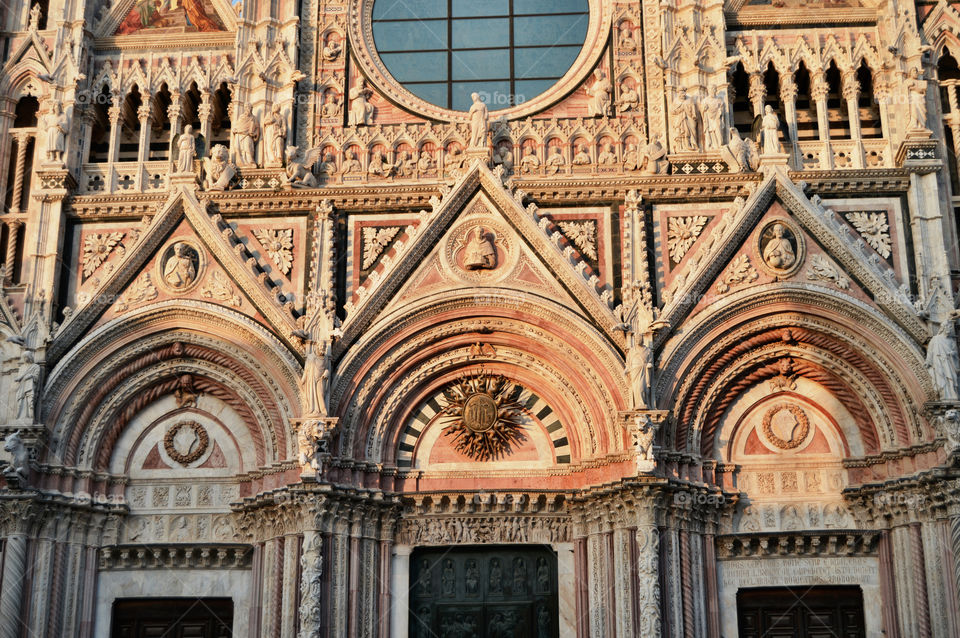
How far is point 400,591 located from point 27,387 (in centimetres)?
671

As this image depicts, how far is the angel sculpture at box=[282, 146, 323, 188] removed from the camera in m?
20.7

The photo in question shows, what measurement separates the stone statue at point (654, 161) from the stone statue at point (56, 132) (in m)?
9.88

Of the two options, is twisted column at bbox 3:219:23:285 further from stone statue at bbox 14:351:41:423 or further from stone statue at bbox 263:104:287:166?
stone statue at bbox 263:104:287:166

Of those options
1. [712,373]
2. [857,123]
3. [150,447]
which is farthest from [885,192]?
[150,447]

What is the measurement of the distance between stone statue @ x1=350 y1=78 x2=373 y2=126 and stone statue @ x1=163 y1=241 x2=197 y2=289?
12.3 feet

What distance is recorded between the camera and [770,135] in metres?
20.6

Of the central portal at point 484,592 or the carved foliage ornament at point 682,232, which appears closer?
the central portal at point 484,592

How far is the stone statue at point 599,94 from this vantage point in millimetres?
21469

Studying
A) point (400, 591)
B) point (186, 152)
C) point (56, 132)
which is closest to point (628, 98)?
point (186, 152)

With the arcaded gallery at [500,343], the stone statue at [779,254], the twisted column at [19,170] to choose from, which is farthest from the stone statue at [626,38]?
the twisted column at [19,170]

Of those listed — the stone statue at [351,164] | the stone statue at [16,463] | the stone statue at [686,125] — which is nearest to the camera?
the stone statue at [16,463]

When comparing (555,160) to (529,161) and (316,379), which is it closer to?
(529,161)

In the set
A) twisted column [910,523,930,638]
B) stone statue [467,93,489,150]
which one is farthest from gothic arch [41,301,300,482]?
twisted column [910,523,930,638]

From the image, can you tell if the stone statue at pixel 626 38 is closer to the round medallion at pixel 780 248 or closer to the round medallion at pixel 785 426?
the round medallion at pixel 780 248
